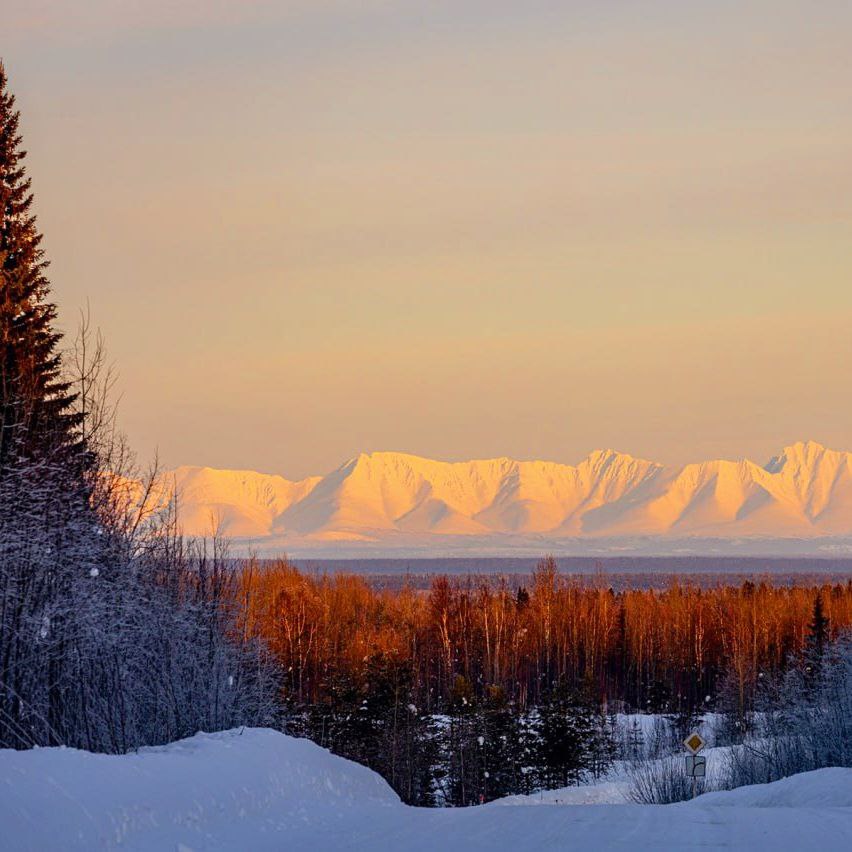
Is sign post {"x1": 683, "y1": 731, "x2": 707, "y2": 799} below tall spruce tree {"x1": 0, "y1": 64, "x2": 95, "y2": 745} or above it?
below

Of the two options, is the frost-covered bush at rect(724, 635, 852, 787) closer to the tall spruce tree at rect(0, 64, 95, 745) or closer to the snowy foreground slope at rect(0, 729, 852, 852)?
the snowy foreground slope at rect(0, 729, 852, 852)

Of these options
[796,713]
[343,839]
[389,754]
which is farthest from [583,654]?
[343,839]

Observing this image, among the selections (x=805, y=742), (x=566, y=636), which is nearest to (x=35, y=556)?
(x=805, y=742)

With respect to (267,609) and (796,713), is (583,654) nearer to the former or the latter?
(267,609)

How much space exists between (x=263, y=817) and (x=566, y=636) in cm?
10904

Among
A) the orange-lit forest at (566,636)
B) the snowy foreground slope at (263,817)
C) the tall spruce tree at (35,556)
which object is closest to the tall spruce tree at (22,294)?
the tall spruce tree at (35,556)

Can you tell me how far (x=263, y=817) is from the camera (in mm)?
22141

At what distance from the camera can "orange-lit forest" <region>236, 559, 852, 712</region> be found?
117m

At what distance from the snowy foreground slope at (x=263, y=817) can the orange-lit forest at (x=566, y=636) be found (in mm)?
84073

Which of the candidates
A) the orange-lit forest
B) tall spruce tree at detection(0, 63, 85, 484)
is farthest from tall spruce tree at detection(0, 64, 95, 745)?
the orange-lit forest

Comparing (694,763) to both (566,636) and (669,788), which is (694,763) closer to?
(669,788)

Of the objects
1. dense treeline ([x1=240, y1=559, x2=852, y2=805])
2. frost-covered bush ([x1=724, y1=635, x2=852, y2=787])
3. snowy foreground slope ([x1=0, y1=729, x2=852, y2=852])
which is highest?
snowy foreground slope ([x1=0, y1=729, x2=852, y2=852])

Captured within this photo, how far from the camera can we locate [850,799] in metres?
26.7

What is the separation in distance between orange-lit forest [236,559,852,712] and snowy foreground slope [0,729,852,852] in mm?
84073
